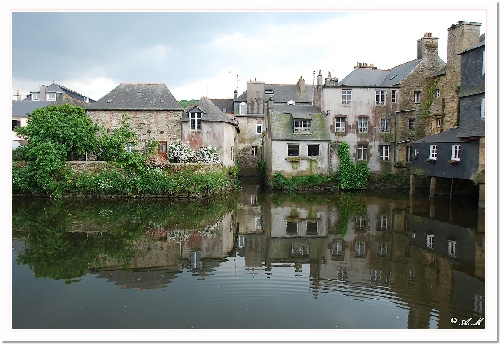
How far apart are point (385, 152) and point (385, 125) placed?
86.7 inches

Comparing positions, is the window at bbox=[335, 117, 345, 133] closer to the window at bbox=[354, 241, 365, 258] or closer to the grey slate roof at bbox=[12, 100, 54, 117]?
the window at bbox=[354, 241, 365, 258]

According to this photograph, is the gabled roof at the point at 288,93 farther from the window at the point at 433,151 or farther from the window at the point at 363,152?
the window at the point at 433,151

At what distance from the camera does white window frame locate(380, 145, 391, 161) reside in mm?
33469

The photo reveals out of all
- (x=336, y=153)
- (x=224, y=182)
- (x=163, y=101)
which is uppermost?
(x=163, y=101)

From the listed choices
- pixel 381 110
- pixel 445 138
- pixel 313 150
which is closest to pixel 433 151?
pixel 445 138

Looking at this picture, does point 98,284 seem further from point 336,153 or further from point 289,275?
point 336,153

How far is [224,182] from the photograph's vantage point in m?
28.2

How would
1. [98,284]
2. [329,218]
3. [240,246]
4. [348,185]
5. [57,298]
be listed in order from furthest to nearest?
1. [348,185]
2. [329,218]
3. [240,246]
4. [98,284]
5. [57,298]

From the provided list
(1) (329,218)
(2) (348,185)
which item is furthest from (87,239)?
(2) (348,185)

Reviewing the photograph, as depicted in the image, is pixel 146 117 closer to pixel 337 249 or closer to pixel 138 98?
Result: pixel 138 98

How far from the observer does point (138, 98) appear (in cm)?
3216

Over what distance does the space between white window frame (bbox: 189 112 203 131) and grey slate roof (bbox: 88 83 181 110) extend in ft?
4.15

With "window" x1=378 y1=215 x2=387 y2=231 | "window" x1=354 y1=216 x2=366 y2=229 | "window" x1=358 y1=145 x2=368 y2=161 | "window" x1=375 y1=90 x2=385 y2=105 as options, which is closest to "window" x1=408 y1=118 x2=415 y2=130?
"window" x1=375 y1=90 x2=385 y2=105

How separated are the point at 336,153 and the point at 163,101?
14.1 metres
